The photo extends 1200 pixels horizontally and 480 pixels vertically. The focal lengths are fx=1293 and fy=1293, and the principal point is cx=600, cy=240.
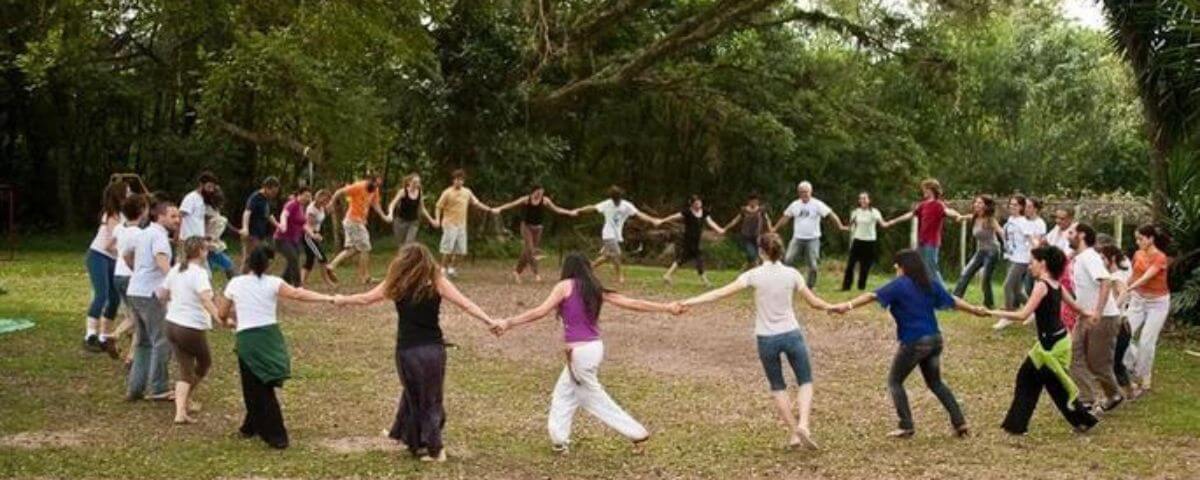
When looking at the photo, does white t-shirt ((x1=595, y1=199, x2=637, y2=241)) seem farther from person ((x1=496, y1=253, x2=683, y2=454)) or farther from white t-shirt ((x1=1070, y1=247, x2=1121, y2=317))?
person ((x1=496, y1=253, x2=683, y2=454))

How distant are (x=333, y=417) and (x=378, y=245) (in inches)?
801

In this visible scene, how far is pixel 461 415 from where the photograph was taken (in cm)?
984

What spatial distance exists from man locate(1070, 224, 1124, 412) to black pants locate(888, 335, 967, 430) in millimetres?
1499

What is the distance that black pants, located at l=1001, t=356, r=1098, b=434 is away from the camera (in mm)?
9234

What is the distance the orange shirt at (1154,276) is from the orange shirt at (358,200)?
10.8 meters

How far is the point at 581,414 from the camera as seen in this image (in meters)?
Answer: 10.0

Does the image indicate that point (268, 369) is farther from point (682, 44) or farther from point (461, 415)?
point (682, 44)

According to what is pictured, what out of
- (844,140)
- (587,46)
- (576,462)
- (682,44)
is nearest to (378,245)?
(587,46)

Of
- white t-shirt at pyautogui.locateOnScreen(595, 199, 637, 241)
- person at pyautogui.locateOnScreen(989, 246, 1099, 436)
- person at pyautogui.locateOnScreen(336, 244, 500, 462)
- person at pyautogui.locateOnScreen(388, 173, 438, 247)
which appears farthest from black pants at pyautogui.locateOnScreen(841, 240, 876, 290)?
person at pyautogui.locateOnScreen(336, 244, 500, 462)

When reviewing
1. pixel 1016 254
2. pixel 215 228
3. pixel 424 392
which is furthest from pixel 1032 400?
pixel 215 228

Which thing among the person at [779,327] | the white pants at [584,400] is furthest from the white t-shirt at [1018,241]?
the white pants at [584,400]

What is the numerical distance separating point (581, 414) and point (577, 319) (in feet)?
6.00

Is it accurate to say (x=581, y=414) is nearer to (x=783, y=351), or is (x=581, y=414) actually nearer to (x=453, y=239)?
(x=783, y=351)

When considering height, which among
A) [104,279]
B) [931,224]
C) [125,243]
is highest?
[931,224]
